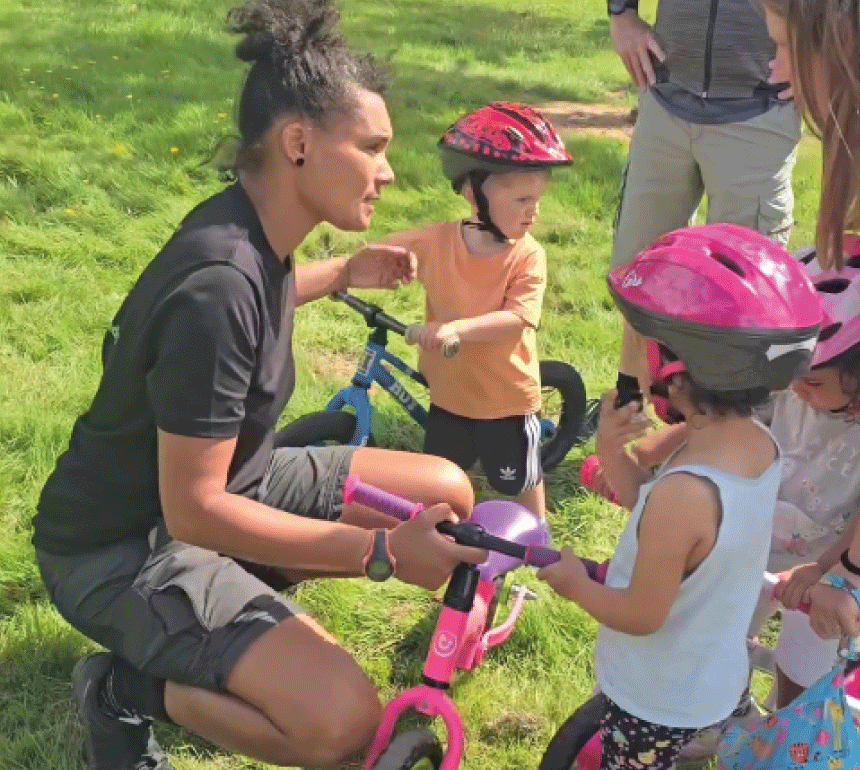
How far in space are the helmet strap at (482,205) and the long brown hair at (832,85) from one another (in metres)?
1.33

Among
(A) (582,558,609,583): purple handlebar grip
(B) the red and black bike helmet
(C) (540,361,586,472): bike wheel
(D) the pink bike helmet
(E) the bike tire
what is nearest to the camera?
(D) the pink bike helmet

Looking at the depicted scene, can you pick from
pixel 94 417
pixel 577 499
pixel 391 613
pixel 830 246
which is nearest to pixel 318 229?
pixel 577 499

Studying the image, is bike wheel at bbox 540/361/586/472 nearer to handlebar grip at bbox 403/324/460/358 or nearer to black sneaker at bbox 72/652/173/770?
handlebar grip at bbox 403/324/460/358

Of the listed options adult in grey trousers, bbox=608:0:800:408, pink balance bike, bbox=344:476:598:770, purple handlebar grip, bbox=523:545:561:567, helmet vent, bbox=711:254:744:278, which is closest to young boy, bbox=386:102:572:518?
adult in grey trousers, bbox=608:0:800:408

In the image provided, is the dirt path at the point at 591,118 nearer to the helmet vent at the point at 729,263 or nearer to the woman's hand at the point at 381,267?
the woman's hand at the point at 381,267

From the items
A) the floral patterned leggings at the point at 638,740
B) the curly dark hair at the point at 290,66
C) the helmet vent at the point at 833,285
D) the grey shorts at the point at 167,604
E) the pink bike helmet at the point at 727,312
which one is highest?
the curly dark hair at the point at 290,66

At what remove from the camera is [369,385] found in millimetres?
4016

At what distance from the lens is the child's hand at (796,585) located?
2277 millimetres

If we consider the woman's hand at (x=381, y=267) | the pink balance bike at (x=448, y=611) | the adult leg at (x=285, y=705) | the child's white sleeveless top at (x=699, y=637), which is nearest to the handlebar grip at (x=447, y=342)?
the woman's hand at (x=381, y=267)

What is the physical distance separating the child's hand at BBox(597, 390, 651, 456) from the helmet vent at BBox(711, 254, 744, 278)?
395 mm

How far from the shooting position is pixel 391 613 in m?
3.44

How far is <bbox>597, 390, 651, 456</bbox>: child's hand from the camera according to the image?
7.60ft

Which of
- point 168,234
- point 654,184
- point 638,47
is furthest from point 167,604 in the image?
point 168,234

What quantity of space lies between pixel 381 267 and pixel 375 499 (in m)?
1.25
